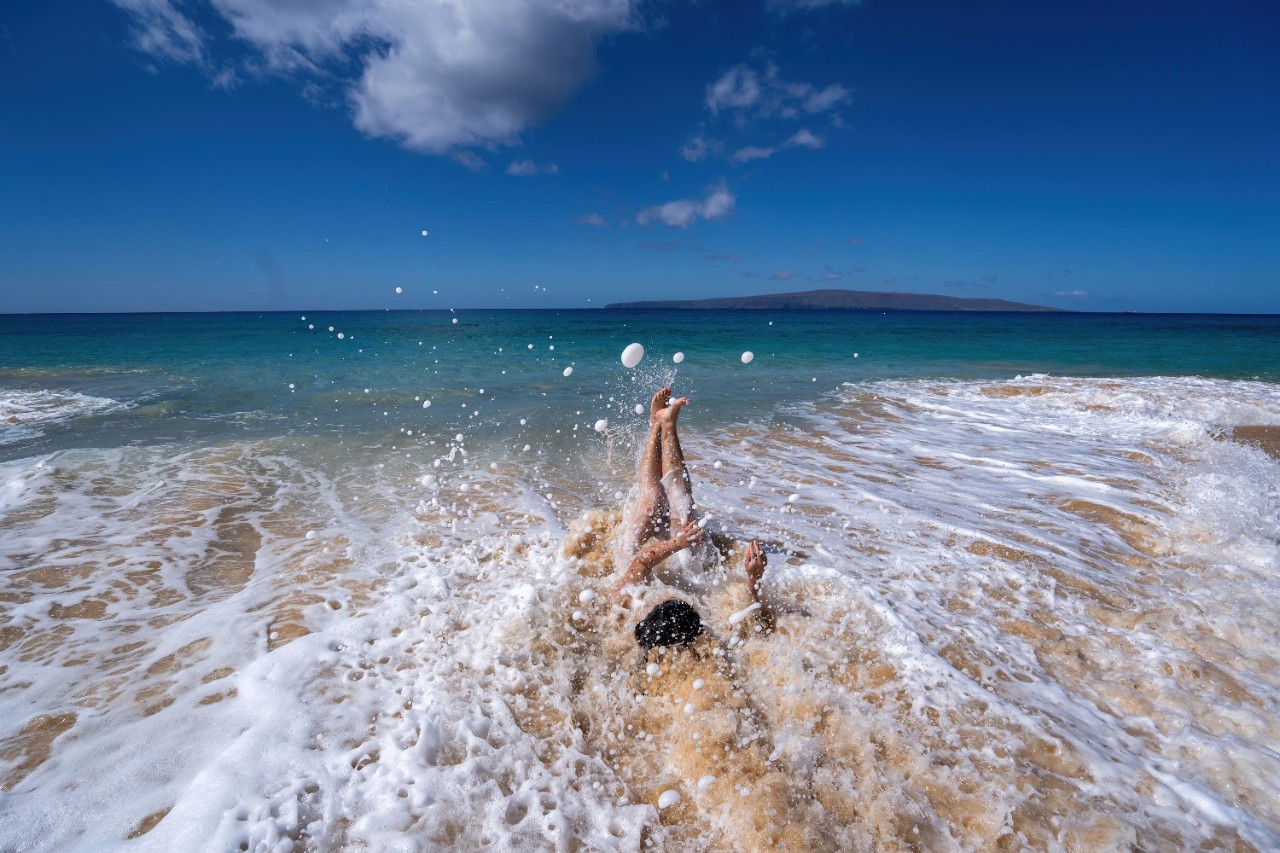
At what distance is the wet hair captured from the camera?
3994 mm

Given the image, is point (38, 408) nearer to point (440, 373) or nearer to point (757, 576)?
point (440, 373)

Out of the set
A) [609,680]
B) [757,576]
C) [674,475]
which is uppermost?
[674,475]

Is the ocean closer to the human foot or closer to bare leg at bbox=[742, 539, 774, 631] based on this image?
bare leg at bbox=[742, 539, 774, 631]

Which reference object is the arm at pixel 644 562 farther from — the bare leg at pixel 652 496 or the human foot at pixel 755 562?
the human foot at pixel 755 562

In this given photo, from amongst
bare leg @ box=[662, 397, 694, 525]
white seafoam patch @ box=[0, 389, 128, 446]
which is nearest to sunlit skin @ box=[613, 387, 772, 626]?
bare leg @ box=[662, 397, 694, 525]

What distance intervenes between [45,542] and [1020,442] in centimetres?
1512

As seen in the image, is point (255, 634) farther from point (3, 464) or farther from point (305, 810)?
point (3, 464)

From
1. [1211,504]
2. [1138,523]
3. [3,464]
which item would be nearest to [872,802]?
[1138,523]

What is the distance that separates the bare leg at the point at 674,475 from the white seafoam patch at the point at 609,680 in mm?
865

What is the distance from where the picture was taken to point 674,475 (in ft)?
16.2

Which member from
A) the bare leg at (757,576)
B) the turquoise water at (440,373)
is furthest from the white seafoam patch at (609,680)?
the turquoise water at (440,373)

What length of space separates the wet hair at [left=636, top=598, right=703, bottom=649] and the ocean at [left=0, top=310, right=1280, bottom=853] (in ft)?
0.49

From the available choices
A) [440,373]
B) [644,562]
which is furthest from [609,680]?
[440,373]

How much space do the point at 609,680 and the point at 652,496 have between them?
5.31 feet
